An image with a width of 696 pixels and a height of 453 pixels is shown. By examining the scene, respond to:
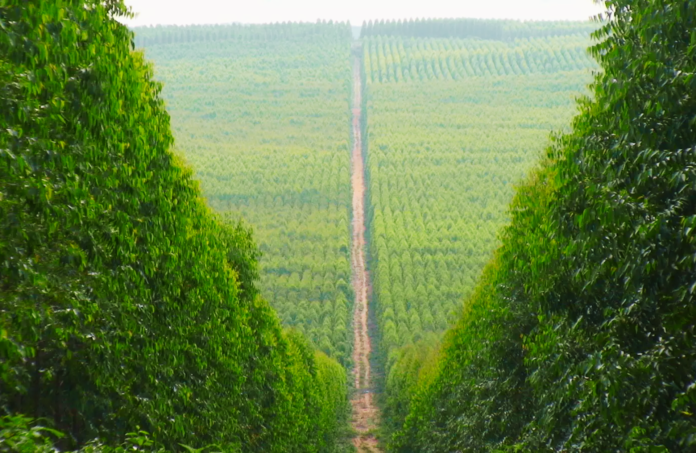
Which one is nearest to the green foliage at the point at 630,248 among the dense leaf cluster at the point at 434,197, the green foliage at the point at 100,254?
the green foliage at the point at 100,254

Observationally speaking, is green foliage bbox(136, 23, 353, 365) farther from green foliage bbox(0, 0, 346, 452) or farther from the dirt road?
green foliage bbox(0, 0, 346, 452)

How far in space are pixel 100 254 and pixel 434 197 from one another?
11740cm

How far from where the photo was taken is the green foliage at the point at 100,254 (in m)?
9.41

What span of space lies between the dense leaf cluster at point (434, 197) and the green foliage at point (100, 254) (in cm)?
2071

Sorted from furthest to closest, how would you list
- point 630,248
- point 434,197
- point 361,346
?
point 434,197 < point 361,346 < point 630,248

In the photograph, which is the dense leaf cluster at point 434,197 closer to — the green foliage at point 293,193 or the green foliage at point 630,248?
the green foliage at point 293,193

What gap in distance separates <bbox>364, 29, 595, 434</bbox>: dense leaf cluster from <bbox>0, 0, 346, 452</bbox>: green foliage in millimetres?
20713

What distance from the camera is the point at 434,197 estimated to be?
422 feet

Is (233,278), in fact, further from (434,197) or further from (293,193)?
(293,193)

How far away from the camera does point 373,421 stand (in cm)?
6338

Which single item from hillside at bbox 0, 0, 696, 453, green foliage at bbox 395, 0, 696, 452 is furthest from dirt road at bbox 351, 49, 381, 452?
green foliage at bbox 395, 0, 696, 452

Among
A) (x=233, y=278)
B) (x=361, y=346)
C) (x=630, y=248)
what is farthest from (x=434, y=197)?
(x=630, y=248)

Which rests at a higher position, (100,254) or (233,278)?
(100,254)

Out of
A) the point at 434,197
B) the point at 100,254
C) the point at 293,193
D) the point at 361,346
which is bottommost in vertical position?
the point at 361,346
